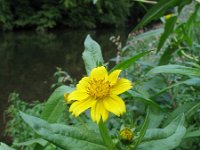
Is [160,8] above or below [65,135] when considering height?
above

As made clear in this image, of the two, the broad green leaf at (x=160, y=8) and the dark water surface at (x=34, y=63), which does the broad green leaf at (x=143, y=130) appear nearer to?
the broad green leaf at (x=160, y=8)

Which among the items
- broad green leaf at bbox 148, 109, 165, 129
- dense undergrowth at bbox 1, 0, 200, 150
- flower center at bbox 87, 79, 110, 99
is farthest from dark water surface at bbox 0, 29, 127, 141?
flower center at bbox 87, 79, 110, 99

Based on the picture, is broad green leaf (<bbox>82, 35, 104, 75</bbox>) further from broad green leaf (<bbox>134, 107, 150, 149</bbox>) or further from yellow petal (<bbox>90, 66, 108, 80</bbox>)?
broad green leaf (<bbox>134, 107, 150, 149</bbox>)

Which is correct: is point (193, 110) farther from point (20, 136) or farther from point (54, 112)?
point (20, 136)

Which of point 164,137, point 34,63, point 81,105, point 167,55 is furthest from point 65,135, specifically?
point 34,63

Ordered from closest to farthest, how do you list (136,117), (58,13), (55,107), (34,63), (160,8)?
(55,107), (160,8), (136,117), (34,63), (58,13)

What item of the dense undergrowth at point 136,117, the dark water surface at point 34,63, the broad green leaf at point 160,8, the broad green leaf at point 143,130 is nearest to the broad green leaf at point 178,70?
the dense undergrowth at point 136,117

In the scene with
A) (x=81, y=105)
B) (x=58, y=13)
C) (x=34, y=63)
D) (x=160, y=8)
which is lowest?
(x=81, y=105)

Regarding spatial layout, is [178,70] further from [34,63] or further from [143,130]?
[34,63]

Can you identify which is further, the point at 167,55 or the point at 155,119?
the point at 167,55
